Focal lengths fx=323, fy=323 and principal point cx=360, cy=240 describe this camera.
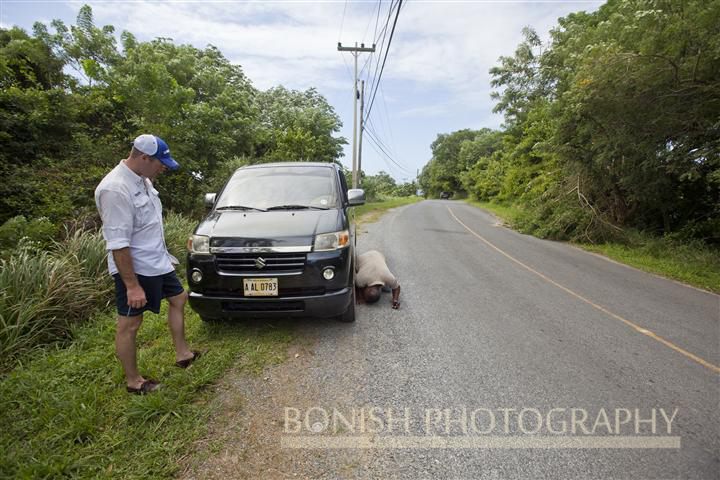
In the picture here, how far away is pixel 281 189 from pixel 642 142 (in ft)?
28.0

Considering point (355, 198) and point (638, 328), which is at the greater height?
point (355, 198)

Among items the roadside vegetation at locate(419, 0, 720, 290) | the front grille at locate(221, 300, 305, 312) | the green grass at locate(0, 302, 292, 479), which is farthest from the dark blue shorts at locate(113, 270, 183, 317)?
the roadside vegetation at locate(419, 0, 720, 290)

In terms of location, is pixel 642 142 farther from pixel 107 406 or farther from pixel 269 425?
pixel 107 406

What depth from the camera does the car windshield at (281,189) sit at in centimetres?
394

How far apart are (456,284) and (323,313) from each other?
10.4ft

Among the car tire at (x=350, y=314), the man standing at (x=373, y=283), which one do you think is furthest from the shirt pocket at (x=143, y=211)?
the man standing at (x=373, y=283)

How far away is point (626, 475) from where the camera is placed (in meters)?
1.99

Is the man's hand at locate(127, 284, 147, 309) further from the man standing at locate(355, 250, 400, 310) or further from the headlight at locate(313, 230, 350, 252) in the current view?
the man standing at locate(355, 250, 400, 310)

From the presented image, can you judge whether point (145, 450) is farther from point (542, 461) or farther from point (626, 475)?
point (626, 475)

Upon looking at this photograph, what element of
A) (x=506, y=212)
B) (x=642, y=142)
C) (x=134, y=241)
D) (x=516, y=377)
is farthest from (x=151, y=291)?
(x=506, y=212)

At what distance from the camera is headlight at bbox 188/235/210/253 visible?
3.25 m

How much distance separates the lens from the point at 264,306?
3176 mm

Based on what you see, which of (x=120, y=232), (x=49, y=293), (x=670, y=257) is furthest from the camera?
(x=670, y=257)

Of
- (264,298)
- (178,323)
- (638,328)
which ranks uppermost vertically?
(264,298)
